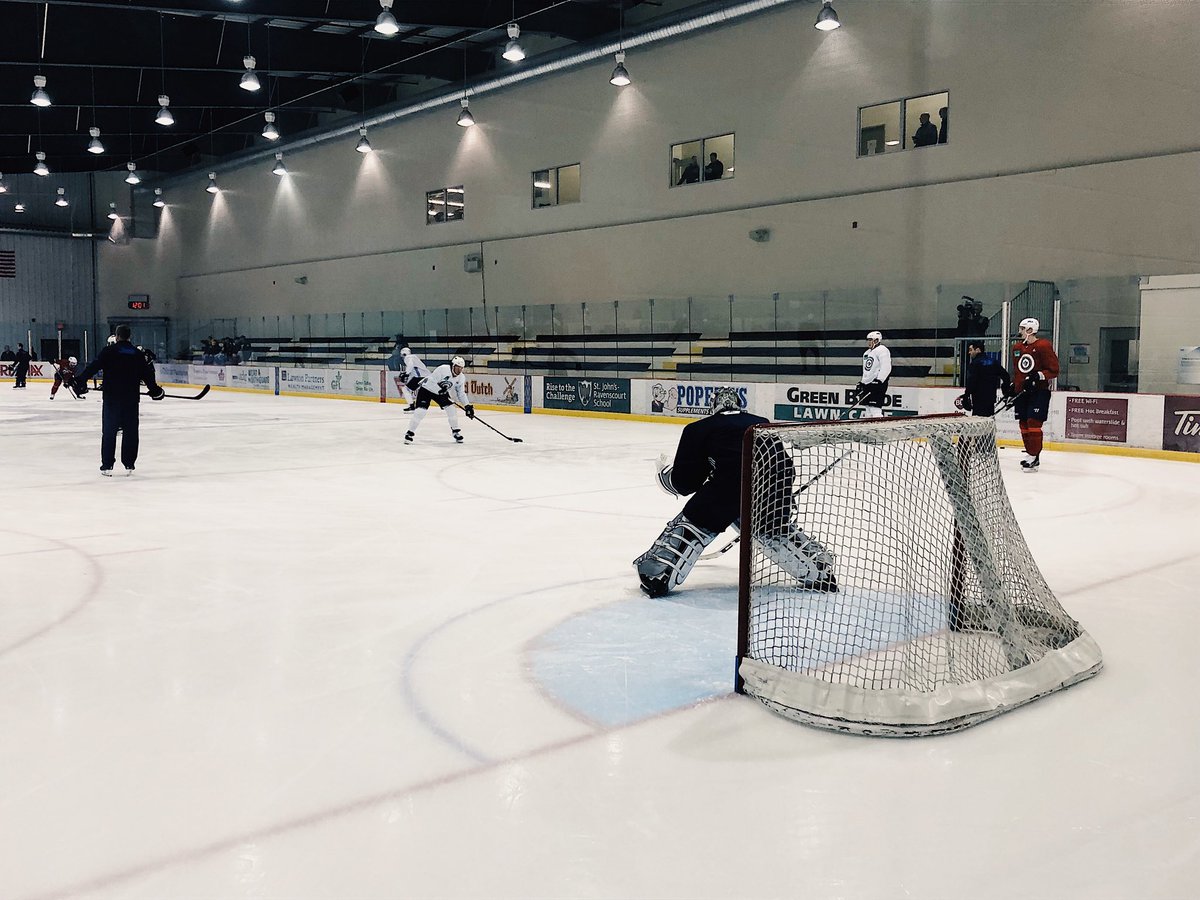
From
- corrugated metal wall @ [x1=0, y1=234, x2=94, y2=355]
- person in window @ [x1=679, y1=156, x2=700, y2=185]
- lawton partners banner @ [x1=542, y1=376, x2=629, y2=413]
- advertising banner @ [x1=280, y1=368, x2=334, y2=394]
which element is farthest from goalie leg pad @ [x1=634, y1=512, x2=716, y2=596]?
corrugated metal wall @ [x1=0, y1=234, x2=94, y2=355]

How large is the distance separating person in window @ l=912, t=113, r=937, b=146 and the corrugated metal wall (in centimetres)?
3292

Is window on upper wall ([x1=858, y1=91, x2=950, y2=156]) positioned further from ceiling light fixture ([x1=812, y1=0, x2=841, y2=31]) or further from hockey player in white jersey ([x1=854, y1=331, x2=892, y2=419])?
hockey player in white jersey ([x1=854, y1=331, x2=892, y2=419])

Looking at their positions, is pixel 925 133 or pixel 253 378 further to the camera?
pixel 253 378

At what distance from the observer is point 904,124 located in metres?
16.6

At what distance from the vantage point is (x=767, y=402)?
649 inches

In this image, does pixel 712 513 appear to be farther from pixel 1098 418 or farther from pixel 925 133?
pixel 925 133

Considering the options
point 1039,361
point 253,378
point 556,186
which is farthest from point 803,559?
point 253,378

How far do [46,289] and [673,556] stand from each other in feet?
Result: 131

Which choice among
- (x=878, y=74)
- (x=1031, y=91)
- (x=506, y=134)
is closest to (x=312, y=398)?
(x=506, y=134)

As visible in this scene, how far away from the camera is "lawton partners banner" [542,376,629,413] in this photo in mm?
19062

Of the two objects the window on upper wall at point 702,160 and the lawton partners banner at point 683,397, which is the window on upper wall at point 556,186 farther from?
the lawton partners banner at point 683,397

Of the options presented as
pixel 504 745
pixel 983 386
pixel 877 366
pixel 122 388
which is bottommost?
pixel 504 745

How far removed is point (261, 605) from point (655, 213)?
54.4 feet

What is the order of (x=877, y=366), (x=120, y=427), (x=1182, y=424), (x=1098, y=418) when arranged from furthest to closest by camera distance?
(x=877, y=366) < (x=1098, y=418) < (x=1182, y=424) < (x=120, y=427)
